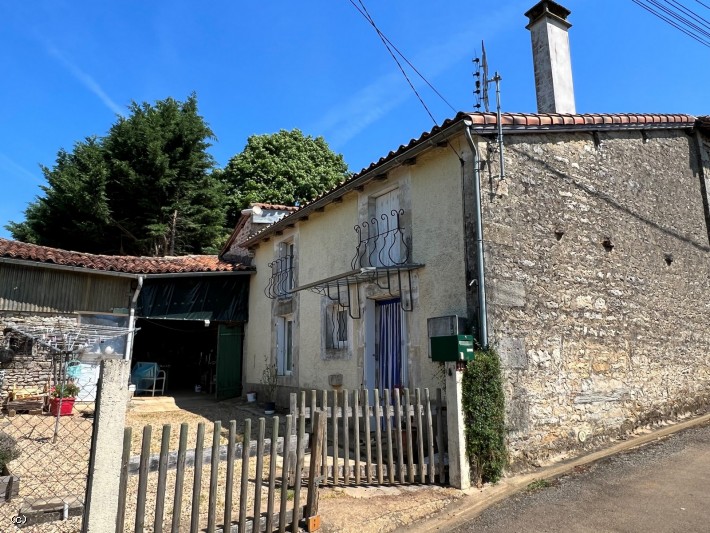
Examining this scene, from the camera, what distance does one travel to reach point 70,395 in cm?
881

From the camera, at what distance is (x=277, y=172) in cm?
2273

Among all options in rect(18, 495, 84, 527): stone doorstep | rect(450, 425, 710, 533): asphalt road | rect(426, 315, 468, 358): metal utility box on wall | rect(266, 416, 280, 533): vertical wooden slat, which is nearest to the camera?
rect(266, 416, 280, 533): vertical wooden slat

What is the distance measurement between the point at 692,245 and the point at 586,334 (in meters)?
3.95

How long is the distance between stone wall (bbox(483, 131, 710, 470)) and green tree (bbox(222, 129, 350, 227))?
15.8 m

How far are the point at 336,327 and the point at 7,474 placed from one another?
5.23m

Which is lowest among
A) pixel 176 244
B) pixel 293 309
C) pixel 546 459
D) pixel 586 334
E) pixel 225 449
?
pixel 546 459

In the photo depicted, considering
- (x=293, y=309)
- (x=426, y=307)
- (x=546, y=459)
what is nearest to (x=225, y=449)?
(x=426, y=307)

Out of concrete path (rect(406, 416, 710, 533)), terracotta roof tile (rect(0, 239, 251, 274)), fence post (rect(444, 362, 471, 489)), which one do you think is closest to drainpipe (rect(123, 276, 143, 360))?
terracotta roof tile (rect(0, 239, 251, 274))

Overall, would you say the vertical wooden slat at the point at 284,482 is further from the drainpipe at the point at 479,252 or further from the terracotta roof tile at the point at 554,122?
the terracotta roof tile at the point at 554,122

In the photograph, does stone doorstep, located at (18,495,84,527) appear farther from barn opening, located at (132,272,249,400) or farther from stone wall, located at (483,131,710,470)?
barn opening, located at (132,272,249,400)

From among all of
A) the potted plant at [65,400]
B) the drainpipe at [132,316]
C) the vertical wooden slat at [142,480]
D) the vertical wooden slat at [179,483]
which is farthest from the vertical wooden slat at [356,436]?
the drainpipe at [132,316]

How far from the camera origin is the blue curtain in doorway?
738cm

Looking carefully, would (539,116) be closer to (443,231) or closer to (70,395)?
(443,231)

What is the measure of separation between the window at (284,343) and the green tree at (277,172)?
11.6m
